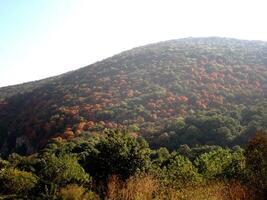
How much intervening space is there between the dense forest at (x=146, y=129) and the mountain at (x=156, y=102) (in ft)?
0.65

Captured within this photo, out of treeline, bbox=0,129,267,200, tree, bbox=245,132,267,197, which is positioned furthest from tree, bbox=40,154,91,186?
tree, bbox=245,132,267,197

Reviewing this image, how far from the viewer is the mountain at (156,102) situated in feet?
169

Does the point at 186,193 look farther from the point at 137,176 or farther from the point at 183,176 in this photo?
the point at 137,176

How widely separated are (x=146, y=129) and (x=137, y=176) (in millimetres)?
36382

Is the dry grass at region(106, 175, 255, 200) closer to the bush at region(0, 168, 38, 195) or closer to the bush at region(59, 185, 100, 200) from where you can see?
the bush at region(59, 185, 100, 200)

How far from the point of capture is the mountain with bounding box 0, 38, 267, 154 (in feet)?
169

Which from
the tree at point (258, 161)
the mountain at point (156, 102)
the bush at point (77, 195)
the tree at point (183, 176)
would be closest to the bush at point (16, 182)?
the bush at point (77, 195)

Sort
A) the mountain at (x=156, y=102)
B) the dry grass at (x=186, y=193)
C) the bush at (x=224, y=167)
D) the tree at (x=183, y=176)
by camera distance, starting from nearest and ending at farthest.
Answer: the dry grass at (x=186, y=193)
the tree at (x=183, y=176)
the bush at (x=224, y=167)
the mountain at (x=156, y=102)

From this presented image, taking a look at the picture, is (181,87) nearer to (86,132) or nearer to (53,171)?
(86,132)

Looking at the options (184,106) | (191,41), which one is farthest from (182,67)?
(191,41)

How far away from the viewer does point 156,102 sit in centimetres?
6812

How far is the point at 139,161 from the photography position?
26.4 metres

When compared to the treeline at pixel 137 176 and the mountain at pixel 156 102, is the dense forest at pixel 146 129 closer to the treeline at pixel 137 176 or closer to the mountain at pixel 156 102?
the treeline at pixel 137 176

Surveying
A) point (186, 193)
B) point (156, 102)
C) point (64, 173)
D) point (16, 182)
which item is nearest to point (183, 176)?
point (186, 193)
